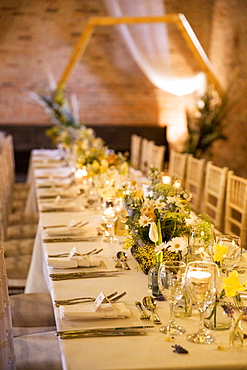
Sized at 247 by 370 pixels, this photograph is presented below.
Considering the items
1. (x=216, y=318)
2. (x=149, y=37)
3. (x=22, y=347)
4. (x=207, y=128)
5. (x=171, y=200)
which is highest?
(x=149, y=37)

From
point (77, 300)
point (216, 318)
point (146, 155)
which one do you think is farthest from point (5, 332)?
point (146, 155)

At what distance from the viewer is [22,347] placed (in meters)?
2.16

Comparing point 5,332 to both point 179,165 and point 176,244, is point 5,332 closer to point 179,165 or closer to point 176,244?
point 176,244

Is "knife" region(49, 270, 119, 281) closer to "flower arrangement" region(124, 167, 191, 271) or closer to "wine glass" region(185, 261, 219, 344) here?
"flower arrangement" region(124, 167, 191, 271)

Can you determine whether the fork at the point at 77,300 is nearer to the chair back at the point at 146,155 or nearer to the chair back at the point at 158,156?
the chair back at the point at 158,156

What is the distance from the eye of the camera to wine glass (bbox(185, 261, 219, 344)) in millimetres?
1564

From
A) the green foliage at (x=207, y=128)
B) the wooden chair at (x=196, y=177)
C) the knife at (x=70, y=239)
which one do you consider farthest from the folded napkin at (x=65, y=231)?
the green foliage at (x=207, y=128)

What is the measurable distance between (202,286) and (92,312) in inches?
15.5

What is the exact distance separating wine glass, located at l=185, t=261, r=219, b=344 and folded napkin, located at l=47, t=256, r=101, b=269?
0.76m

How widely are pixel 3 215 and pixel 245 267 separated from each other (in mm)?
2270

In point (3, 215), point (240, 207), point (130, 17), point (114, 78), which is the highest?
point (130, 17)

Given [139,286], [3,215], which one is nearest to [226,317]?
[139,286]

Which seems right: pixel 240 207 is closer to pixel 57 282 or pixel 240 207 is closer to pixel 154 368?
pixel 57 282

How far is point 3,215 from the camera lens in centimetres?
399
